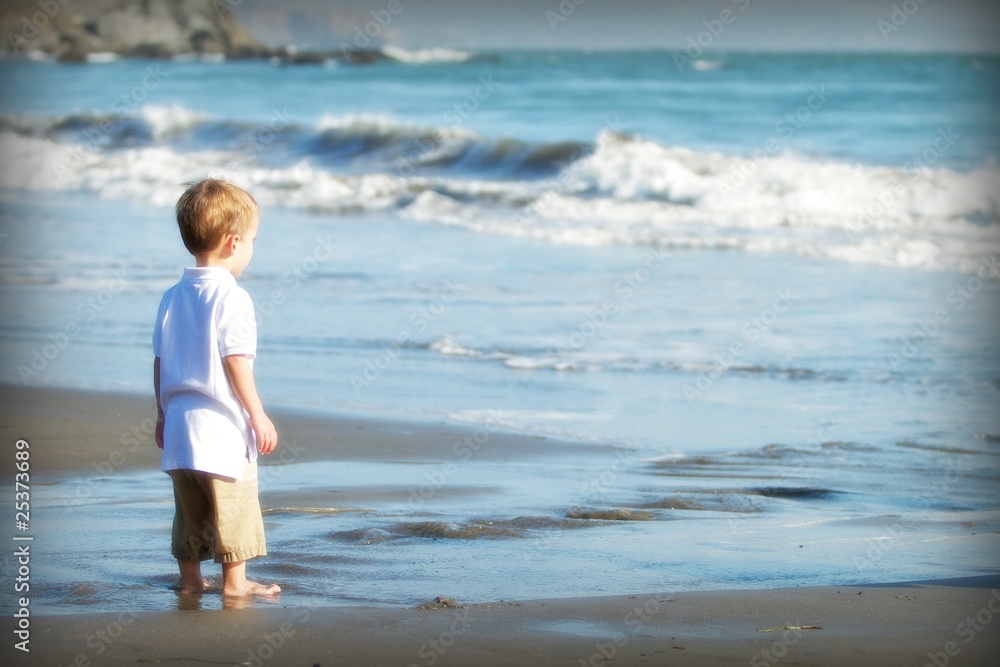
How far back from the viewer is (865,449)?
6496mm

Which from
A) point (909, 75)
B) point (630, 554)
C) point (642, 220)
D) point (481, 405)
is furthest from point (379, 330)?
point (909, 75)

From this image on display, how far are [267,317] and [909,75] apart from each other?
134 feet

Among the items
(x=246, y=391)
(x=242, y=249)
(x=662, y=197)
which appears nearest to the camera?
(x=246, y=391)

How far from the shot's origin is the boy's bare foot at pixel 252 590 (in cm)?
357

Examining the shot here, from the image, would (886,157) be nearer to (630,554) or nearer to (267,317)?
(267,317)

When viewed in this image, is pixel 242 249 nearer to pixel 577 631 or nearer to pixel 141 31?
pixel 577 631

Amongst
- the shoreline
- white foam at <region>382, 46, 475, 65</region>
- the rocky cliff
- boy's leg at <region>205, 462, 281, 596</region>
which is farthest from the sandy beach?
the rocky cliff

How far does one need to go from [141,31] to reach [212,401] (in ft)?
283

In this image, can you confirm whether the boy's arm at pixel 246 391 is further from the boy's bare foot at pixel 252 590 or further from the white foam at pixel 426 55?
the white foam at pixel 426 55

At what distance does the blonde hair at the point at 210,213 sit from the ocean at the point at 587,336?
107 cm

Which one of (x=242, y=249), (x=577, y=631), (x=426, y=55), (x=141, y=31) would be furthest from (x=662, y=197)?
(x=141, y=31)

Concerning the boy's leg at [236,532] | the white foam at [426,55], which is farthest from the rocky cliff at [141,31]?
the boy's leg at [236,532]

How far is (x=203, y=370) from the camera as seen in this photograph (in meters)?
3.57

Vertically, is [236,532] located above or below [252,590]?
A: above
